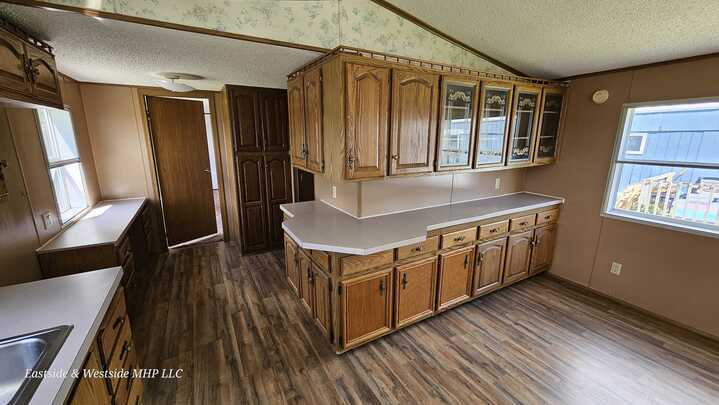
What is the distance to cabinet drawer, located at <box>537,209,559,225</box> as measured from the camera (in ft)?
10.5

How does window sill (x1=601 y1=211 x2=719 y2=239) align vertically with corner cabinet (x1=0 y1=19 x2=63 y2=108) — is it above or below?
below

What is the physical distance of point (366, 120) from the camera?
2061 mm

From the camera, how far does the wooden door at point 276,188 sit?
4012 millimetres

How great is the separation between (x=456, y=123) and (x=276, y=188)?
2.62m

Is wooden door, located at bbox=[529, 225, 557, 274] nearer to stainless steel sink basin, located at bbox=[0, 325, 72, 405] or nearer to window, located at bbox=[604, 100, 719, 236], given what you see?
window, located at bbox=[604, 100, 719, 236]

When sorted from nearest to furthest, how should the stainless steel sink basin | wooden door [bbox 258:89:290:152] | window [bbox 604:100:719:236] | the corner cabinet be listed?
the stainless steel sink basin → the corner cabinet → window [bbox 604:100:719:236] → wooden door [bbox 258:89:290:152]

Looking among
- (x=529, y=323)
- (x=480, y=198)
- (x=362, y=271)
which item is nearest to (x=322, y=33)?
(x=362, y=271)

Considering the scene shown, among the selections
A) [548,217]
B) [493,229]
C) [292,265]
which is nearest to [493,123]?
[493,229]

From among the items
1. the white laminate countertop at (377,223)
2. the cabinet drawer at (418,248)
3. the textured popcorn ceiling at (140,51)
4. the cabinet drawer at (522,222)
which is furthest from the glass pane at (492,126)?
the textured popcorn ceiling at (140,51)

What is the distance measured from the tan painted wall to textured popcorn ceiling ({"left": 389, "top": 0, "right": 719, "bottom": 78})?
0.26m

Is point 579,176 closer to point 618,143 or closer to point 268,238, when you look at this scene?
point 618,143

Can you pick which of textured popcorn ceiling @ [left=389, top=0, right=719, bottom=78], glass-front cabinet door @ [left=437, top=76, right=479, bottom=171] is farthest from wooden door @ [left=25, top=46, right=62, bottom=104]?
glass-front cabinet door @ [left=437, top=76, right=479, bottom=171]

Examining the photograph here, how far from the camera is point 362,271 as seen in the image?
2.11 m

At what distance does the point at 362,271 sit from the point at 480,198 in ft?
6.32
